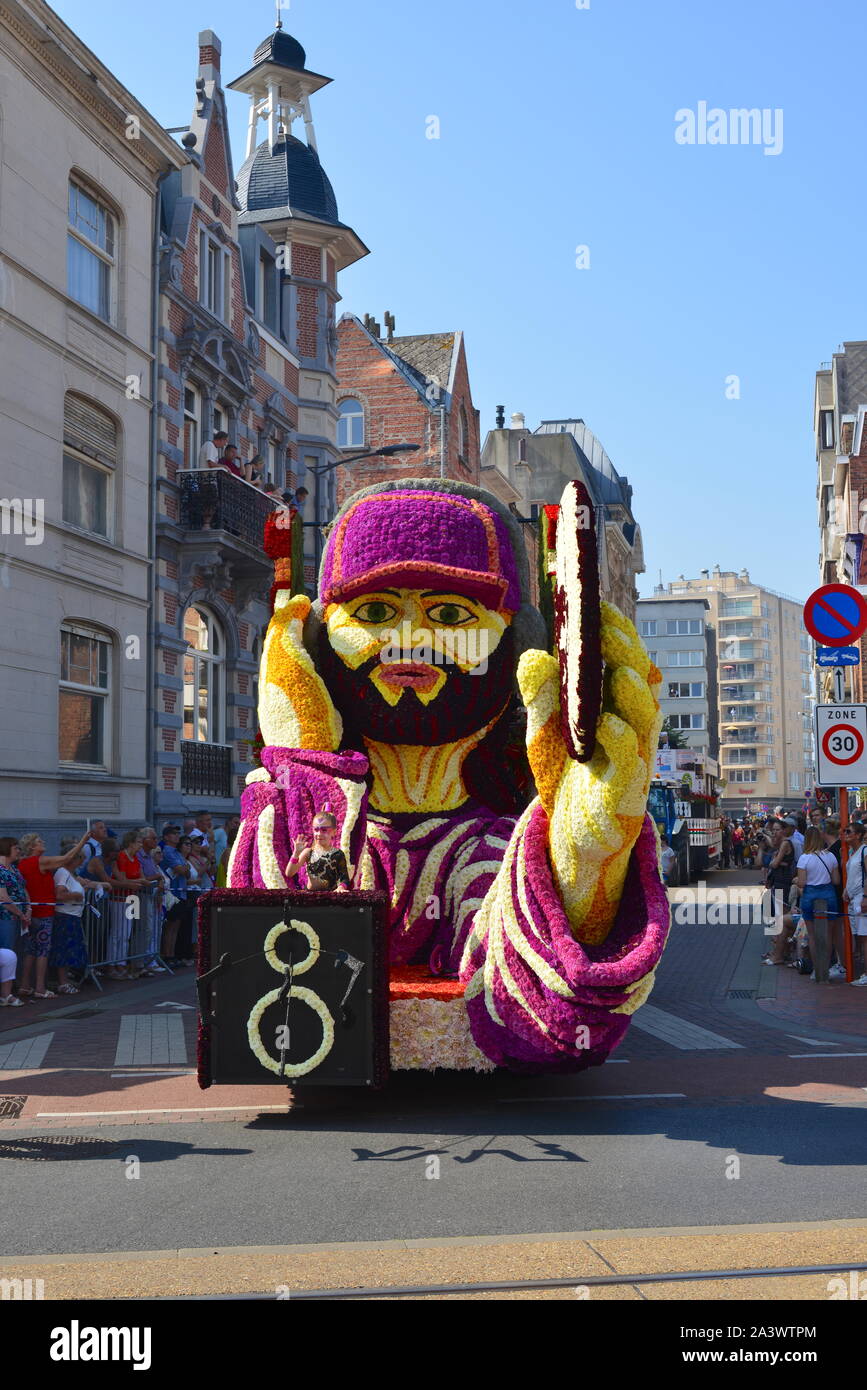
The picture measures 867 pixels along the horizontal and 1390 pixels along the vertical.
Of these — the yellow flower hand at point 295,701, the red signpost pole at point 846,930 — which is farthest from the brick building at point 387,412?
the yellow flower hand at point 295,701

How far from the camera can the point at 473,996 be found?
7.34 meters

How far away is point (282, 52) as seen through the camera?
91.4ft

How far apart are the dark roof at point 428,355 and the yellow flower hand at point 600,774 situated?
34.5m

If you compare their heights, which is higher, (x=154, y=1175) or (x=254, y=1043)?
(x=254, y=1043)

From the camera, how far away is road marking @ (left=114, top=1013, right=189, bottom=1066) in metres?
9.55

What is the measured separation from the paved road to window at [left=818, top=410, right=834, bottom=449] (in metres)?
58.4

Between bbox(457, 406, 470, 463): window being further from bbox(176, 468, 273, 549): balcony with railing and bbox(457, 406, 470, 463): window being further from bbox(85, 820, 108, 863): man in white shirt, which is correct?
bbox(85, 820, 108, 863): man in white shirt

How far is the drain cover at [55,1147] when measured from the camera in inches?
264

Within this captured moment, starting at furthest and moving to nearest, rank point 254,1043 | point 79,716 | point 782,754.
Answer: point 782,754
point 79,716
point 254,1043

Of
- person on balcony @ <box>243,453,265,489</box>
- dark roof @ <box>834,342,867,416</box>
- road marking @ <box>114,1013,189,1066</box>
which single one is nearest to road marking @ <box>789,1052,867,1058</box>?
road marking @ <box>114,1013,189,1066</box>

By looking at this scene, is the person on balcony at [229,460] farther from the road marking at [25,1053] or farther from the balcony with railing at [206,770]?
the road marking at [25,1053]
